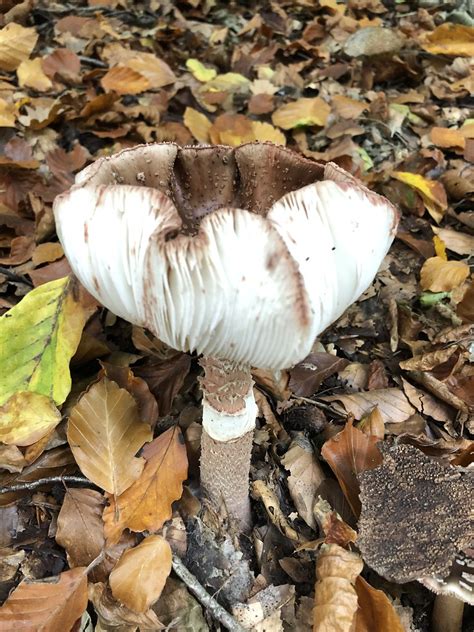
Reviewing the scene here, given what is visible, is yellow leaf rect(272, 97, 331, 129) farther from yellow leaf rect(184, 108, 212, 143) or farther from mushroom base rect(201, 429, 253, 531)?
mushroom base rect(201, 429, 253, 531)

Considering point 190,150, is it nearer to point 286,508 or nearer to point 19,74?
point 286,508

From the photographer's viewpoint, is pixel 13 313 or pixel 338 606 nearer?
pixel 338 606

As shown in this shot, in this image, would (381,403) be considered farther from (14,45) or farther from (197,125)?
(14,45)

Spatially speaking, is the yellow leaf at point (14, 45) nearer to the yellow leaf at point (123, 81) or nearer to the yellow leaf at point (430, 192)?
the yellow leaf at point (123, 81)

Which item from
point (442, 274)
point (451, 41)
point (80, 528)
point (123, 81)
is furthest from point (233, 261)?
point (451, 41)

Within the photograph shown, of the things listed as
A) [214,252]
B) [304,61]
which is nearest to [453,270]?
[214,252]

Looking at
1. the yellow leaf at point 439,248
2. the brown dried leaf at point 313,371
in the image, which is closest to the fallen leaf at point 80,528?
the brown dried leaf at point 313,371

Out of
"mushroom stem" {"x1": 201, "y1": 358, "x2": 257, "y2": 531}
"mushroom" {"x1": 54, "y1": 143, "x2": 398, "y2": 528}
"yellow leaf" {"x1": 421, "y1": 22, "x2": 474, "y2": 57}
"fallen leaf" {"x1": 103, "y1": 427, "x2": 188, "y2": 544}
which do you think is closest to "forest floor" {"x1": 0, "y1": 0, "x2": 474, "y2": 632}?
"fallen leaf" {"x1": 103, "y1": 427, "x2": 188, "y2": 544}
